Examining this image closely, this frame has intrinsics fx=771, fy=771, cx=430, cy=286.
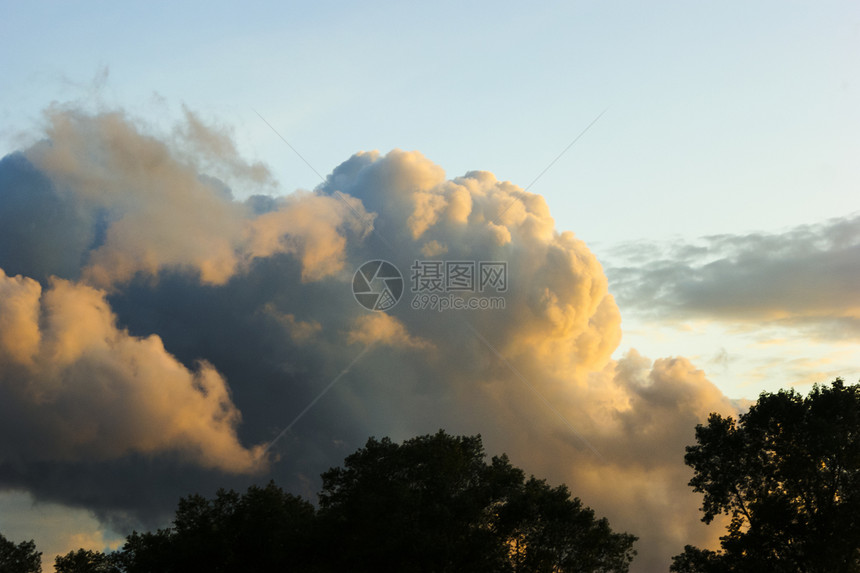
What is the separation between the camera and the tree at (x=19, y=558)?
125m

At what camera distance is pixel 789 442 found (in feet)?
186

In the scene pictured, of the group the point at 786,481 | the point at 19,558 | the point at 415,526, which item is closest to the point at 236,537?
the point at 415,526

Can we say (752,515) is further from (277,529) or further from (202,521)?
(202,521)

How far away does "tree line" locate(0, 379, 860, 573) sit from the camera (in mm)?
53969

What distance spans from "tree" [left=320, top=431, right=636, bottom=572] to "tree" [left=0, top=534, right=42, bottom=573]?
81.7 m

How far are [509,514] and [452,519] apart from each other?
206 inches

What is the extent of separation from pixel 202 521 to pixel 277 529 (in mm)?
10696

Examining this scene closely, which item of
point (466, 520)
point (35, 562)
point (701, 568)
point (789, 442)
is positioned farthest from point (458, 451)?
point (35, 562)

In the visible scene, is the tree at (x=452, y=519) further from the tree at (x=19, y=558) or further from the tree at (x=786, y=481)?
the tree at (x=19, y=558)

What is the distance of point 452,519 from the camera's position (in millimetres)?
65688

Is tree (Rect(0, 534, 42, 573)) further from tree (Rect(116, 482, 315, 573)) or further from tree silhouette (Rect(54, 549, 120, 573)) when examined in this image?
tree (Rect(116, 482, 315, 573))

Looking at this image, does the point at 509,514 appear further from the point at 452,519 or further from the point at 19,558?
the point at 19,558

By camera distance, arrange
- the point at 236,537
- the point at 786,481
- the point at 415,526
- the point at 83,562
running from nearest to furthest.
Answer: the point at 786,481, the point at 415,526, the point at 236,537, the point at 83,562

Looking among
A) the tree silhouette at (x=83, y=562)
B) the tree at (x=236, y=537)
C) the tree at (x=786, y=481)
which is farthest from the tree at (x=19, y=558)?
the tree at (x=786, y=481)
